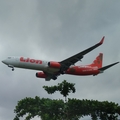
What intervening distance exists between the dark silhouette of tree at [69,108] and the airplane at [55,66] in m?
3.38

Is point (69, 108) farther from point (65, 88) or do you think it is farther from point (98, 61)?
point (98, 61)

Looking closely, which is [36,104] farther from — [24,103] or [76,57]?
[76,57]

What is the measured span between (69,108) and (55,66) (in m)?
11.5

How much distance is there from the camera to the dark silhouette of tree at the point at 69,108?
60.8 metres

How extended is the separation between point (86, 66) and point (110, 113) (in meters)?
12.9

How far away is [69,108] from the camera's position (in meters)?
60.6

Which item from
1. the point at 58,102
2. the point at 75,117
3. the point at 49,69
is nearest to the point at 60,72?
the point at 49,69

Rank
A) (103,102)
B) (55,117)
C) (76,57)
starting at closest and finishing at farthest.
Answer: (76,57) < (55,117) < (103,102)

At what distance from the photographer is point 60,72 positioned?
5925cm

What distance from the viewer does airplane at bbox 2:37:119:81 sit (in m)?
53.3

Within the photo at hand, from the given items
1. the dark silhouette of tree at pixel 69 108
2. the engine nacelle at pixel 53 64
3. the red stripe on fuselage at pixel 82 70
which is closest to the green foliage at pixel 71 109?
the dark silhouette of tree at pixel 69 108

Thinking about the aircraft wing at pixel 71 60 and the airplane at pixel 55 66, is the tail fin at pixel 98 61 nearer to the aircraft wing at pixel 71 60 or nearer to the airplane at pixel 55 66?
the airplane at pixel 55 66

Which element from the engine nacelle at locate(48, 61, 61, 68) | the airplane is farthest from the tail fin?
the engine nacelle at locate(48, 61, 61, 68)

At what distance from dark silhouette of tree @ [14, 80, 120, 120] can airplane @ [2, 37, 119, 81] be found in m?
3.38
